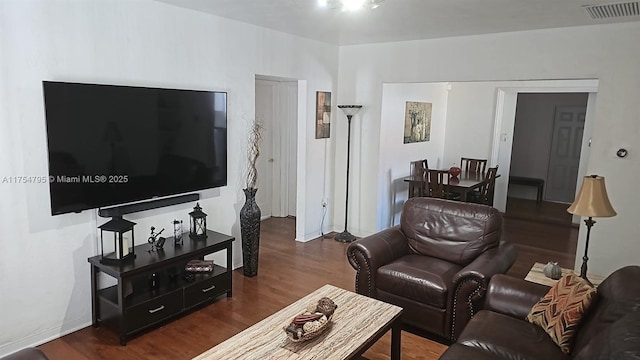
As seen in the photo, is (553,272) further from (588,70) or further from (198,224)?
(198,224)

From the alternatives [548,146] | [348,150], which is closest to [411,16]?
[348,150]

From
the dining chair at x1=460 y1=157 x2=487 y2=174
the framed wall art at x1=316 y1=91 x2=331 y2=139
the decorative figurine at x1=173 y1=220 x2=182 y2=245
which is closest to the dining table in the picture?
the dining chair at x1=460 y1=157 x2=487 y2=174

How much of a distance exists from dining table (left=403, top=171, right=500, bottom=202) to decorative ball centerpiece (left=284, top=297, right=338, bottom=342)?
11.9ft

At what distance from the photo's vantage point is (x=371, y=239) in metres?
3.65

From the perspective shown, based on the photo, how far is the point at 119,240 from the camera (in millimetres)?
3188

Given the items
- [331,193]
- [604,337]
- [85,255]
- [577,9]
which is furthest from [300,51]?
[604,337]

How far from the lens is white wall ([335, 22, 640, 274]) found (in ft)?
12.9

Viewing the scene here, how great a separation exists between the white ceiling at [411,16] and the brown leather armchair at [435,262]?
→ 1.64m

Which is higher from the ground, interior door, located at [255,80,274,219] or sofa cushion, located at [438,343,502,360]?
interior door, located at [255,80,274,219]

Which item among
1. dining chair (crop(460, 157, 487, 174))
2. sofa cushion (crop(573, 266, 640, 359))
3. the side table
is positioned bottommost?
the side table

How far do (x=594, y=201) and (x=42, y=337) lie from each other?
13.0ft

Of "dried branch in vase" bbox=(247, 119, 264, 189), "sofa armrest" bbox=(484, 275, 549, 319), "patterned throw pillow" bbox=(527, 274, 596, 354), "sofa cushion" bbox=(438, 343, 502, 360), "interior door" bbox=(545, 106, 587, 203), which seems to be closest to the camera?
"sofa cushion" bbox=(438, 343, 502, 360)

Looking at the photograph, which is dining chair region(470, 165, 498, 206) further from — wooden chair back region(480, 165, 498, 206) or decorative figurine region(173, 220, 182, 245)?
decorative figurine region(173, 220, 182, 245)

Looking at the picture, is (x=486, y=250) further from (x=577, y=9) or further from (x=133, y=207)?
(x=133, y=207)
